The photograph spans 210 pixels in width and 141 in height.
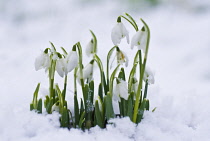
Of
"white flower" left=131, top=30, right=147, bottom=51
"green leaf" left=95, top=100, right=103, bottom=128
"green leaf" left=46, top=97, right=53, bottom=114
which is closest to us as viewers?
"white flower" left=131, top=30, right=147, bottom=51

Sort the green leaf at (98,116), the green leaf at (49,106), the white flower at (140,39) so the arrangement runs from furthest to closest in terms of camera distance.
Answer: the green leaf at (49,106) → the green leaf at (98,116) → the white flower at (140,39)

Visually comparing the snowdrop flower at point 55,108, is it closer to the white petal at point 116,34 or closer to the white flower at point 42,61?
the white flower at point 42,61

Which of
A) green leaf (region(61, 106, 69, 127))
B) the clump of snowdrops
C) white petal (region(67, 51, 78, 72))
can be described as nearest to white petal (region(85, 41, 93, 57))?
the clump of snowdrops

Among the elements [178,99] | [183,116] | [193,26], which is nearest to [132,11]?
[193,26]

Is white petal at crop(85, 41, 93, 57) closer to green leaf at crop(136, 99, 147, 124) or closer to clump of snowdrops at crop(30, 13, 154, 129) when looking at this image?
clump of snowdrops at crop(30, 13, 154, 129)

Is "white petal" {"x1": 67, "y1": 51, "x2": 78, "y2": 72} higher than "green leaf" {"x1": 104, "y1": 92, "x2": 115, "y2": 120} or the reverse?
higher

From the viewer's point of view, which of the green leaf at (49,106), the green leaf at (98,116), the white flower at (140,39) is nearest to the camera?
the white flower at (140,39)

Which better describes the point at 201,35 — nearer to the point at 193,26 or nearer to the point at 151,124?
the point at 193,26

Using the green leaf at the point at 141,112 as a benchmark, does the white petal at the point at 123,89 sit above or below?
above

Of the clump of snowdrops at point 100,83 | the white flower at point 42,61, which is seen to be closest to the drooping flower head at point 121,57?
the clump of snowdrops at point 100,83

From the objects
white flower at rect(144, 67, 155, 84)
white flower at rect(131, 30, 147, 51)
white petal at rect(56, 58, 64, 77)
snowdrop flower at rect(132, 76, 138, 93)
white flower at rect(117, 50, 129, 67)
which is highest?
white flower at rect(131, 30, 147, 51)


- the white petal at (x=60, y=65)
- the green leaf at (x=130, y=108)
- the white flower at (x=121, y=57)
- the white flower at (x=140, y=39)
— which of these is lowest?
the green leaf at (x=130, y=108)
